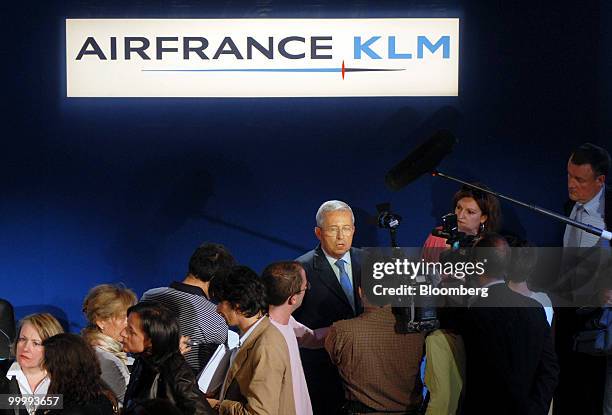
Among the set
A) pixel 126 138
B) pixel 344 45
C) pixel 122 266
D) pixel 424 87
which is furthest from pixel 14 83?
pixel 424 87

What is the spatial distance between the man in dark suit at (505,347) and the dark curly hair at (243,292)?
85 cm

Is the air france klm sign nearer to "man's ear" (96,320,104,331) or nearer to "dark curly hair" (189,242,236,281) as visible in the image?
"dark curly hair" (189,242,236,281)

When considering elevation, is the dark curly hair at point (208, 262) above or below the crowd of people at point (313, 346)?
above

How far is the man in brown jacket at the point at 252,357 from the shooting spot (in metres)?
3.60

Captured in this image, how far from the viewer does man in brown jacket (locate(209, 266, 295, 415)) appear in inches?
142

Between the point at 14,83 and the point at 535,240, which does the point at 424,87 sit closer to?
the point at 535,240

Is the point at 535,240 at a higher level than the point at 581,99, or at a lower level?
lower

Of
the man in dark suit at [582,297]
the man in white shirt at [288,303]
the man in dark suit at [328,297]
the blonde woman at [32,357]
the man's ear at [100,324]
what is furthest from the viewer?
the man in dark suit at [582,297]

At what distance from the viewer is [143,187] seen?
5809 mm

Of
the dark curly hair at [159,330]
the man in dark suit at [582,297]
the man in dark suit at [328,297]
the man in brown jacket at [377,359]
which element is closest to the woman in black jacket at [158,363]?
the dark curly hair at [159,330]

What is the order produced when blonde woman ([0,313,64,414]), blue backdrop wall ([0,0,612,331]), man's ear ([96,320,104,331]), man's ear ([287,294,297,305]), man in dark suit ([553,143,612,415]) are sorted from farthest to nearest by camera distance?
blue backdrop wall ([0,0,612,331])
man in dark suit ([553,143,612,415])
man's ear ([96,320,104,331])
blonde woman ([0,313,64,414])
man's ear ([287,294,297,305])

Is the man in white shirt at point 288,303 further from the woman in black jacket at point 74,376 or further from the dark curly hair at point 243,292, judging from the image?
the woman in black jacket at point 74,376

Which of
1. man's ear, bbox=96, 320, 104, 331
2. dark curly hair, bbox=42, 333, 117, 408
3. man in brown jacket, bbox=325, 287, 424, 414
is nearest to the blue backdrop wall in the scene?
man's ear, bbox=96, 320, 104, 331

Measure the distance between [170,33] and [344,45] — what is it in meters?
1.00
